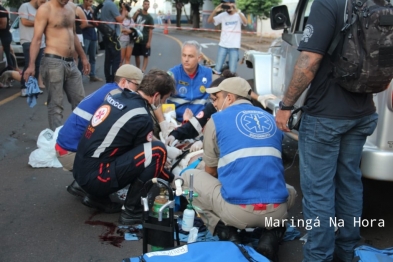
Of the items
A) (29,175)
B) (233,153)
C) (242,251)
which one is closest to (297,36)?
(233,153)

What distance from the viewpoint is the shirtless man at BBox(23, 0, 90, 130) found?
19.4 ft

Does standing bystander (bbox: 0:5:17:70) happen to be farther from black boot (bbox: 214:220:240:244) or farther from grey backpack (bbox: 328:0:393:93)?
grey backpack (bbox: 328:0:393:93)

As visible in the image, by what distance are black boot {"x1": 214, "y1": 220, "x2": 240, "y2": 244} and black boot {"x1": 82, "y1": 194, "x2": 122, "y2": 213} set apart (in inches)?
44.7

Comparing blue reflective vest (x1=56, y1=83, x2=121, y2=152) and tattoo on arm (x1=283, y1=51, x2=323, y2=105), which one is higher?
tattoo on arm (x1=283, y1=51, x2=323, y2=105)

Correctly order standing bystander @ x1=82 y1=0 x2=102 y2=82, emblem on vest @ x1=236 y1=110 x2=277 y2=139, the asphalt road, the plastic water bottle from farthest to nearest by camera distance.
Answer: standing bystander @ x1=82 y1=0 x2=102 y2=82
the asphalt road
emblem on vest @ x1=236 y1=110 x2=277 y2=139
the plastic water bottle

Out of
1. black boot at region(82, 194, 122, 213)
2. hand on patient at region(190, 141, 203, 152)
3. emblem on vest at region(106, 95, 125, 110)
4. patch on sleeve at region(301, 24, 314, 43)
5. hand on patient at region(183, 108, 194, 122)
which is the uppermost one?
patch on sleeve at region(301, 24, 314, 43)

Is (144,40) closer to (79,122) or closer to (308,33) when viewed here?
(79,122)

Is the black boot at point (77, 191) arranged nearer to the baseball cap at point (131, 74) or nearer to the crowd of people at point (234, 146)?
the crowd of people at point (234, 146)

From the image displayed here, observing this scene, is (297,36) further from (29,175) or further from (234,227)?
(29,175)

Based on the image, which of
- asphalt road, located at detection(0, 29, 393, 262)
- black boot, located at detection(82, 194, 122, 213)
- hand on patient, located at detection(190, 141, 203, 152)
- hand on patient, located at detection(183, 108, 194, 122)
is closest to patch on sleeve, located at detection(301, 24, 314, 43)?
asphalt road, located at detection(0, 29, 393, 262)

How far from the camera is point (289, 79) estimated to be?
4.82 metres

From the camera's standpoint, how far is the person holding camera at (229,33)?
395 inches

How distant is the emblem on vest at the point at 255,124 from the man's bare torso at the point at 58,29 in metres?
3.27

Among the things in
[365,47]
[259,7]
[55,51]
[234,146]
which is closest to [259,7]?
[259,7]
